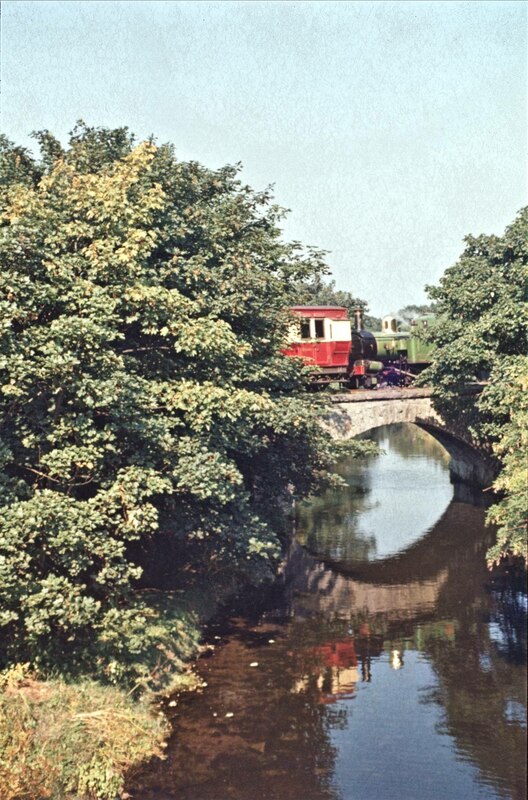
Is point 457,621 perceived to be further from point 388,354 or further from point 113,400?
point 388,354

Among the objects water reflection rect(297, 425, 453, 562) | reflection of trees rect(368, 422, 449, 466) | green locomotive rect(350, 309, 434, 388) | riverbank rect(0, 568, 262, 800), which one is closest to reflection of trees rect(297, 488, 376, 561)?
water reflection rect(297, 425, 453, 562)

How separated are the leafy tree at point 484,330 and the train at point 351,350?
2.24 meters

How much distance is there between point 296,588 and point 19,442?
14.8 metres

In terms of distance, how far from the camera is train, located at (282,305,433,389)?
137 feet

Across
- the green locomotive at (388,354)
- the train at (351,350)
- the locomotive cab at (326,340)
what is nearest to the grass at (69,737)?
the train at (351,350)

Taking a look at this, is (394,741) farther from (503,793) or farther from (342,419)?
(342,419)

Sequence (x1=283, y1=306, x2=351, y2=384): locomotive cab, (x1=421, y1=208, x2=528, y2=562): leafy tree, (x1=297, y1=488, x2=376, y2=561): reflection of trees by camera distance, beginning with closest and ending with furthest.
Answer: (x1=421, y1=208, x2=528, y2=562): leafy tree → (x1=297, y1=488, x2=376, y2=561): reflection of trees → (x1=283, y1=306, x2=351, y2=384): locomotive cab

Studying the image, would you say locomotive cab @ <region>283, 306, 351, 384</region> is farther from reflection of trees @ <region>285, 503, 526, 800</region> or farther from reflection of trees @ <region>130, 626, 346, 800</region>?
reflection of trees @ <region>130, 626, 346, 800</region>

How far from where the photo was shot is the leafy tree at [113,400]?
653 inches

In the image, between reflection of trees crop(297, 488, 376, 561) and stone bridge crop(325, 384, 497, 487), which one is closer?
reflection of trees crop(297, 488, 376, 561)

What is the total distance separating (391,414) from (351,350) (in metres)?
8.75

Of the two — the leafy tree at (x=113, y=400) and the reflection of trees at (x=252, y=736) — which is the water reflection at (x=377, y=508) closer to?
the leafy tree at (x=113, y=400)

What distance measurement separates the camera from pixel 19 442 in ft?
57.2

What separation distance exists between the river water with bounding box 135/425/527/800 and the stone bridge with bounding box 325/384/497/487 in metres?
7.37
